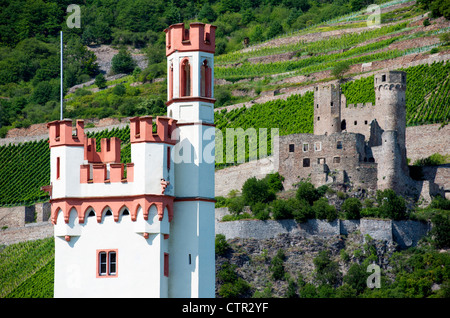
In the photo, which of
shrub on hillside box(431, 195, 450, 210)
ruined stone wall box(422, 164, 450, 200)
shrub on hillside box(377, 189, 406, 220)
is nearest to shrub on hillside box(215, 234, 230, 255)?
shrub on hillside box(377, 189, 406, 220)

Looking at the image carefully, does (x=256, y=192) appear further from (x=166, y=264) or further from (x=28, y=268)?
(x=166, y=264)

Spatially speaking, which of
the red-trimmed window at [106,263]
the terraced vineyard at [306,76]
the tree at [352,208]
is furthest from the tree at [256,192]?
the red-trimmed window at [106,263]

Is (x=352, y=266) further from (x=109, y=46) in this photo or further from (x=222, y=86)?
(x=109, y=46)

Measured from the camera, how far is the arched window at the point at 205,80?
31.4 meters

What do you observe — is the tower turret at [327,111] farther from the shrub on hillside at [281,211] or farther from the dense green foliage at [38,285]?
the dense green foliage at [38,285]

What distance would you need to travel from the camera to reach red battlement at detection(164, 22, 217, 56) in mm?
31297

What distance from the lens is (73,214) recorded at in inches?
1185

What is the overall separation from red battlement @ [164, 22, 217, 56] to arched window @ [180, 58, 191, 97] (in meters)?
0.40

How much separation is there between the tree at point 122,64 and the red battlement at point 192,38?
333 feet

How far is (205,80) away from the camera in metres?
31.5

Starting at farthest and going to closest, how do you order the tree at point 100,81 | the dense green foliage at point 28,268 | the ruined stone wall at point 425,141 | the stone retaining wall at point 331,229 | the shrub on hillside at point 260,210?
1. the tree at point 100,81
2. the ruined stone wall at point 425,141
3. the dense green foliage at point 28,268
4. the shrub on hillside at point 260,210
5. the stone retaining wall at point 331,229

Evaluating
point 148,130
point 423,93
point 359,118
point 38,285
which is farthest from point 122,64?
point 148,130

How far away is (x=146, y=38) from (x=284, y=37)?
2745 cm

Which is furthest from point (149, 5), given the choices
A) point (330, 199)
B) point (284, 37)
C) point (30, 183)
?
point (330, 199)
